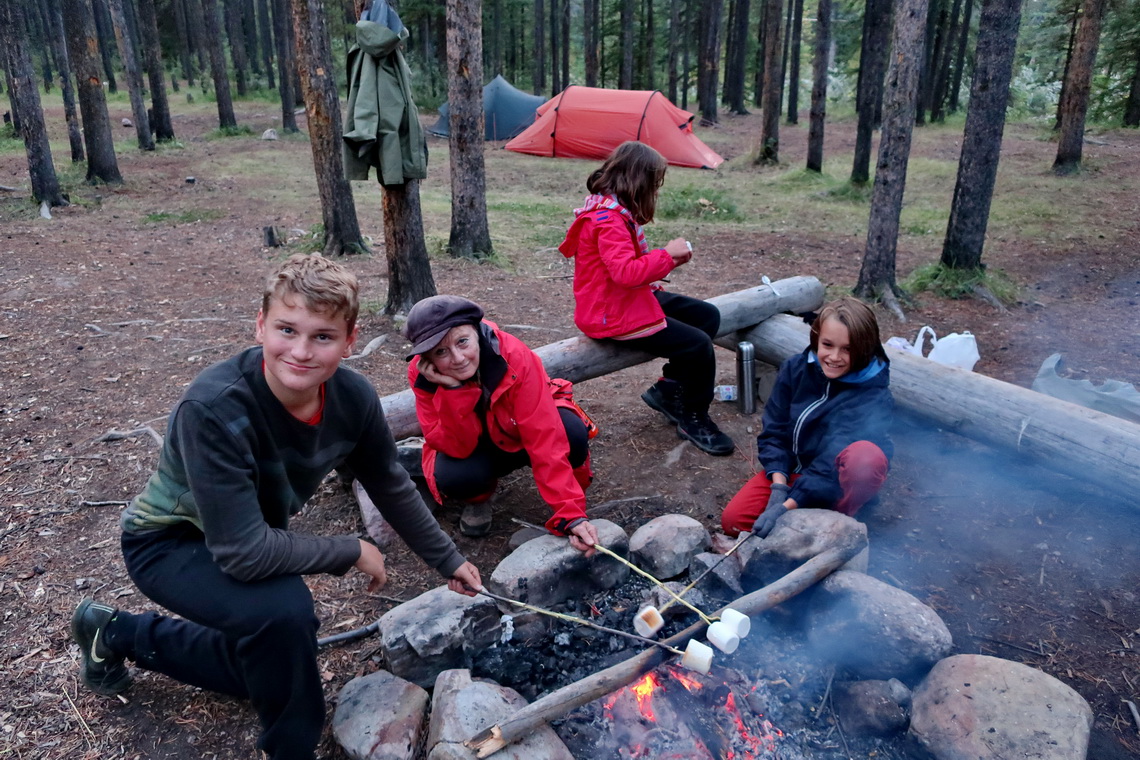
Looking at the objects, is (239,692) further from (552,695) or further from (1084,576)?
(1084,576)

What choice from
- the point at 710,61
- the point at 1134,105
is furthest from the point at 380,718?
the point at 710,61

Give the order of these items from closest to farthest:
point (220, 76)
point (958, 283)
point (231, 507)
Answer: point (231, 507) < point (958, 283) < point (220, 76)

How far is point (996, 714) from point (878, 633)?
388mm

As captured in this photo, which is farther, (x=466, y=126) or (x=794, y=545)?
(x=466, y=126)

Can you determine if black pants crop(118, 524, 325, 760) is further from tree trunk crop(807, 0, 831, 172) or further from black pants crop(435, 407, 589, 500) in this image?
tree trunk crop(807, 0, 831, 172)

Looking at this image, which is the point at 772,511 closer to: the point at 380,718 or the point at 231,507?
the point at 380,718

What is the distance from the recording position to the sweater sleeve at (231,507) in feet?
6.15

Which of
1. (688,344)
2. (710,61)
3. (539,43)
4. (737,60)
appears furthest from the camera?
(539,43)

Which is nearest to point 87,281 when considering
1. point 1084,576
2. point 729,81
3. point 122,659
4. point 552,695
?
point 122,659

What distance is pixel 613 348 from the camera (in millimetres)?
4234

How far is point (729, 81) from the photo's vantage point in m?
27.3

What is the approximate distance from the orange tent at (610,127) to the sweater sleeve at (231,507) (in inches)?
628

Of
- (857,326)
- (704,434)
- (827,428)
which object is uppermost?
(857,326)

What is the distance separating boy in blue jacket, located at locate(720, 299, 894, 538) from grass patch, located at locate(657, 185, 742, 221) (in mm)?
8487
